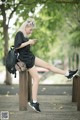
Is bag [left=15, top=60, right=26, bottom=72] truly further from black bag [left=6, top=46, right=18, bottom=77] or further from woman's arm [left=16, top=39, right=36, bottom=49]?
woman's arm [left=16, top=39, right=36, bottom=49]

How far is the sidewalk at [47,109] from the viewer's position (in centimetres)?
674

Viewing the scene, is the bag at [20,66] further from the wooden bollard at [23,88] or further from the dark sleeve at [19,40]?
the dark sleeve at [19,40]

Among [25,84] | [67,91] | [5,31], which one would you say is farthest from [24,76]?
[5,31]

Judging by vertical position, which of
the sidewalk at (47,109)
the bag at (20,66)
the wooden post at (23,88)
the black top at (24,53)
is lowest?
the sidewalk at (47,109)

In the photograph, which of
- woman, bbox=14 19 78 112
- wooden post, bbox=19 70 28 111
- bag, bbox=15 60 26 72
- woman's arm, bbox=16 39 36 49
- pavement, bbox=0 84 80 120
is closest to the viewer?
pavement, bbox=0 84 80 120

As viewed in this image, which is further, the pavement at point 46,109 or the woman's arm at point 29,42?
the woman's arm at point 29,42

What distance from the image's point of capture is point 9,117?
6.65m

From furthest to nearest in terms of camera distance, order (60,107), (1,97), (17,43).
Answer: (1,97) < (60,107) < (17,43)

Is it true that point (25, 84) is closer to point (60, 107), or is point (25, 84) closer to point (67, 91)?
point (60, 107)

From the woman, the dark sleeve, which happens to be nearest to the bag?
the woman

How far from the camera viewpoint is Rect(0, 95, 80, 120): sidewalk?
22.1 feet

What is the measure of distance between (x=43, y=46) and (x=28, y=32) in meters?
9.98

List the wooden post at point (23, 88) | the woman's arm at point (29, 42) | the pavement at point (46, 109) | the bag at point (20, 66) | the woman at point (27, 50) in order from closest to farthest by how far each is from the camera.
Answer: the pavement at point (46, 109)
the woman's arm at point (29, 42)
the woman at point (27, 50)
the bag at point (20, 66)
the wooden post at point (23, 88)

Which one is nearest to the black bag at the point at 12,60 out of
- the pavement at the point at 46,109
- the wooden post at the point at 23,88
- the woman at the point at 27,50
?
the woman at the point at 27,50
